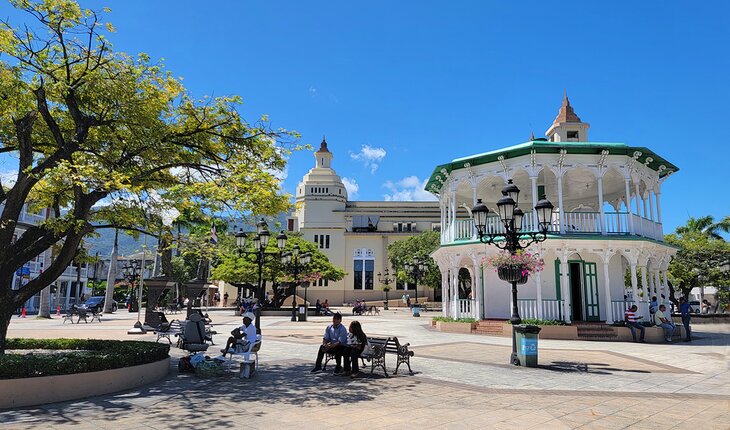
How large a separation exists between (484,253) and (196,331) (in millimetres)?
13577

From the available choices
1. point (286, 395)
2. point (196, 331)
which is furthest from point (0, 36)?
point (286, 395)

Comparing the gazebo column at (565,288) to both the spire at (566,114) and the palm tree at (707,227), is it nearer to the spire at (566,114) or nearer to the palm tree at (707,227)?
the spire at (566,114)

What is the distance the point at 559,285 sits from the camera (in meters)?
21.0

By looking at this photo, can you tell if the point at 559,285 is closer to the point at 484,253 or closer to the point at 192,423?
the point at 484,253

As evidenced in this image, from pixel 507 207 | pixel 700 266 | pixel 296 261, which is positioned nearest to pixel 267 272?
pixel 296 261

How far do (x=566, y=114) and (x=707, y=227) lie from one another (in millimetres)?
27561

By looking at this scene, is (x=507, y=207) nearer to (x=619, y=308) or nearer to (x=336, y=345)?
(x=336, y=345)

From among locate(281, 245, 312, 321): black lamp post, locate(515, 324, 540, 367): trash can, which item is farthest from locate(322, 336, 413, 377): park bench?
locate(281, 245, 312, 321): black lamp post

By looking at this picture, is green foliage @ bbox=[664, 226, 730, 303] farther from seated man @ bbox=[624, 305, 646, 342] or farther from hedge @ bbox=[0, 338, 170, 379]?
hedge @ bbox=[0, 338, 170, 379]

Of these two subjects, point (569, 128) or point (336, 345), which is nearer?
point (336, 345)

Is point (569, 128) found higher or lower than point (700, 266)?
higher

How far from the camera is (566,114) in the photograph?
2936 cm

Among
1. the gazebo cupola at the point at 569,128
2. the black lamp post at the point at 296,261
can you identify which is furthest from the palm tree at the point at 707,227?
the black lamp post at the point at 296,261

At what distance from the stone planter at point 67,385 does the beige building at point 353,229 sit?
5830 cm
